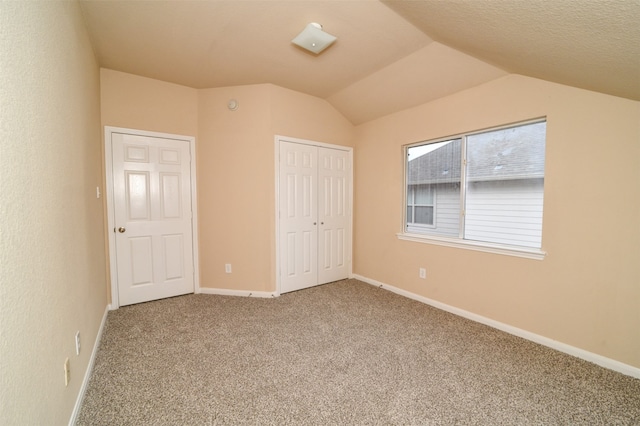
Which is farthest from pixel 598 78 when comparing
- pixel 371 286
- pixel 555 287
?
pixel 371 286

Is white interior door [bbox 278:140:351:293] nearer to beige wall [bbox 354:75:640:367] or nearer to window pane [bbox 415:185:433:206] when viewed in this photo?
window pane [bbox 415:185:433:206]

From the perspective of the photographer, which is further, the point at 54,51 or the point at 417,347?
the point at 417,347

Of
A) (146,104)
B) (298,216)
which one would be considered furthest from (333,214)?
(146,104)

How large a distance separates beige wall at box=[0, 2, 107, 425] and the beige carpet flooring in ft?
1.39

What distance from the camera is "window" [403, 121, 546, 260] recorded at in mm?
2467

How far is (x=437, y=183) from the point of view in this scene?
3281 mm

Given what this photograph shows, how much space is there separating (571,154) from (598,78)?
0.60 m

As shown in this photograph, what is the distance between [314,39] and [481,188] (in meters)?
2.24

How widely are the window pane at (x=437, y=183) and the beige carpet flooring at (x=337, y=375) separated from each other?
1085mm

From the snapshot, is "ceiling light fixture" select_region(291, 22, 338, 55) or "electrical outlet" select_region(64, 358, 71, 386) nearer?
"electrical outlet" select_region(64, 358, 71, 386)

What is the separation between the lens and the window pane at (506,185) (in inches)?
96.0

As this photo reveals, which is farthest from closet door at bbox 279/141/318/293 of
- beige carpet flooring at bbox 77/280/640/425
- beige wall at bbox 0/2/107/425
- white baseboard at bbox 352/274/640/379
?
beige wall at bbox 0/2/107/425

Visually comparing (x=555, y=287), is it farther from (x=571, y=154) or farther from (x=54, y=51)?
(x=54, y=51)

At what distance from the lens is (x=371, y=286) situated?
3.88m
